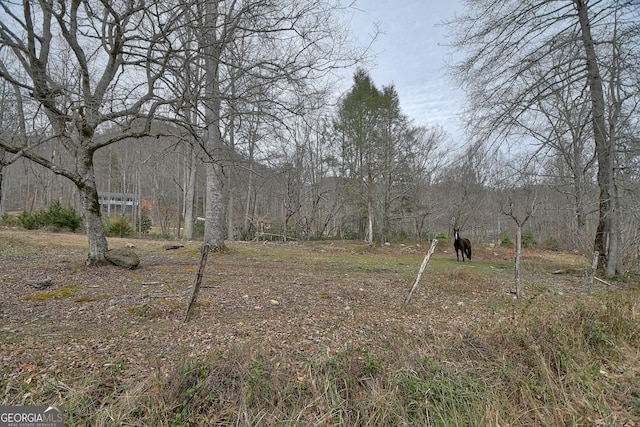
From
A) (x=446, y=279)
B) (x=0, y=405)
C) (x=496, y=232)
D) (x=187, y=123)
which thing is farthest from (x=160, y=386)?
(x=496, y=232)

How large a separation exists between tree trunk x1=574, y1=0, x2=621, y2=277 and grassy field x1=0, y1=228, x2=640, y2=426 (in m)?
4.18

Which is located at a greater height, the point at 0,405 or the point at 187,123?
the point at 187,123

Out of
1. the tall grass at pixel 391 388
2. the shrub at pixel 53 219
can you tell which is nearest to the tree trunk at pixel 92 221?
the tall grass at pixel 391 388

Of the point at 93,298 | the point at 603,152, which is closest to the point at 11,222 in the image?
the point at 93,298

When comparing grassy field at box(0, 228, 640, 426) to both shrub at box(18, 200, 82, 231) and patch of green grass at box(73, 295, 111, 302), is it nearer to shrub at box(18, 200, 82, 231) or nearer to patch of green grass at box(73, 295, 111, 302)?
patch of green grass at box(73, 295, 111, 302)

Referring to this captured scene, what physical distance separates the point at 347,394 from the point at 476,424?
44.8 inches

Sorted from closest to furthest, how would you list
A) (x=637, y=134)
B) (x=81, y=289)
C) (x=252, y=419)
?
(x=252, y=419) < (x=81, y=289) < (x=637, y=134)

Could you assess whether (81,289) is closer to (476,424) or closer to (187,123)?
(187,123)

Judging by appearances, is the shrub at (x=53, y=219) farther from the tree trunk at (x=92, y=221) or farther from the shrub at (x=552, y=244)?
the shrub at (x=552, y=244)

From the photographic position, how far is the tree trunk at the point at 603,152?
27.0ft

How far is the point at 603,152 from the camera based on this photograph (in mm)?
8383

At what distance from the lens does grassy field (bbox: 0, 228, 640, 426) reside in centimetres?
263

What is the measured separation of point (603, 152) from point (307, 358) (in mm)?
10042

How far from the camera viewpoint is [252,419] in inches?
101
